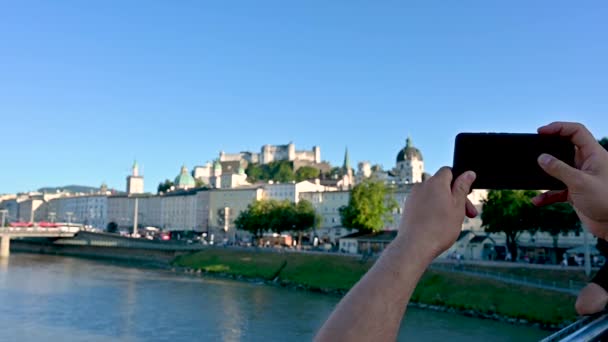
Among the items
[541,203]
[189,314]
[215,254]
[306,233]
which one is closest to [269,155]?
[306,233]

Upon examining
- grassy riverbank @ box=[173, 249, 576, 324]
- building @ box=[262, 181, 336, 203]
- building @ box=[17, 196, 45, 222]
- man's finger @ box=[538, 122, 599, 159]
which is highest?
building @ box=[262, 181, 336, 203]

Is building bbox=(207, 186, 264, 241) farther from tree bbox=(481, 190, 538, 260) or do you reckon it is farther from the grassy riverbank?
tree bbox=(481, 190, 538, 260)

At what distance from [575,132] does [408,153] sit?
128 meters

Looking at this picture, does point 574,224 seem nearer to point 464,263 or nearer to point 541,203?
point 464,263

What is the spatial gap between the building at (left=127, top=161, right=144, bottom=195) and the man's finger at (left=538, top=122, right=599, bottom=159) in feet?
563

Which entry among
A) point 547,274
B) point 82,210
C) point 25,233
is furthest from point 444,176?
point 82,210

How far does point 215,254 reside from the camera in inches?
2808

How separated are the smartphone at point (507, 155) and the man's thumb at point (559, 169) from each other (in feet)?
0.50

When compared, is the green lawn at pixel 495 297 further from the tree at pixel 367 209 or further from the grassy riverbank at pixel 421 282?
the tree at pixel 367 209

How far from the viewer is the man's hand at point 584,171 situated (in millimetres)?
2504

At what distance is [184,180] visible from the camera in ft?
490

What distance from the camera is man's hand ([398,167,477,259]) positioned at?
2.45 m

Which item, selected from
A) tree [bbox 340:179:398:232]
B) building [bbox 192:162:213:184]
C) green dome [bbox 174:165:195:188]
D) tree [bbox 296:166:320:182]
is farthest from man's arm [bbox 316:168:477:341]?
building [bbox 192:162:213:184]

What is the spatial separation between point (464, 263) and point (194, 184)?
116m
